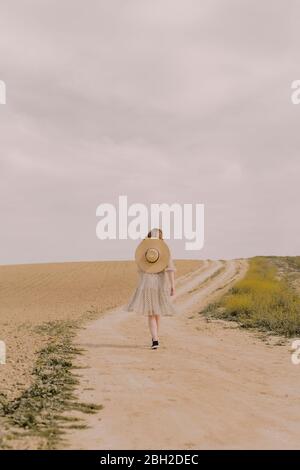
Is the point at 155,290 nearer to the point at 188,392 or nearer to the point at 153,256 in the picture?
the point at 153,256

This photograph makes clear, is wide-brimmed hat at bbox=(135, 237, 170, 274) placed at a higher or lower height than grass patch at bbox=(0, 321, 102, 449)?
higher

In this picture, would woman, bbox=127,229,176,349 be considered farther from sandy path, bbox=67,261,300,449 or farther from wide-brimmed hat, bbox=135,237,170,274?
sandy path, bbox=67,261,300,449

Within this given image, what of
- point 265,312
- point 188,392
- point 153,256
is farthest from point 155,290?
point 265,312

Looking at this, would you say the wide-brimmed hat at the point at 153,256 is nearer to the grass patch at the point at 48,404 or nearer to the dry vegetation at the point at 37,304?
the grass patch at the point at 48,404

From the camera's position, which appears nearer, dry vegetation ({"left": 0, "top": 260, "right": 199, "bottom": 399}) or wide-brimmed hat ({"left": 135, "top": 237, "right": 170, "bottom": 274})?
dry vegetation ({"left": 0, "top": 260, "right": 199, "bottom": 399})

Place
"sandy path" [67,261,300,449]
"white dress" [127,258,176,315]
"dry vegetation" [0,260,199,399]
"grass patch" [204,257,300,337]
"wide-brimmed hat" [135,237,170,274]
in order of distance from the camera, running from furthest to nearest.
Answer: "grass patch" [204,257,300,337], "wide-brimmed hat" [135,237,170,274], "white dress" [127,258,176,315], "dry vegetation" [0,260,199,399], "sandy path" [67,261,300,449]

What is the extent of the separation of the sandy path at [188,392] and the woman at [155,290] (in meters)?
0.78

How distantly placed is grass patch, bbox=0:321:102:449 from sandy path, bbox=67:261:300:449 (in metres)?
0.22

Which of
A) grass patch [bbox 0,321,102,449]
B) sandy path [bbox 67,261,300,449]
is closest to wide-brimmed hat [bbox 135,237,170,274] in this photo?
sandy path [bbox 67,261,300,449]

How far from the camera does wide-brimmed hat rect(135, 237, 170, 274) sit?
36.7ft

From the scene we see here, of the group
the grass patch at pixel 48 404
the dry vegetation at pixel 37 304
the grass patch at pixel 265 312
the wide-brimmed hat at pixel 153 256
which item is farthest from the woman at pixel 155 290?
the grass patch at pixel 265 312
